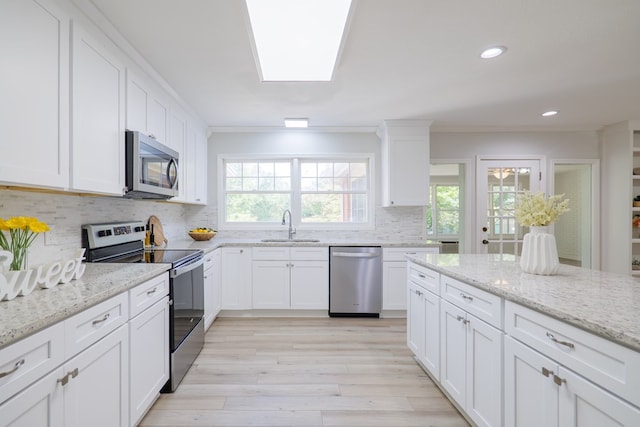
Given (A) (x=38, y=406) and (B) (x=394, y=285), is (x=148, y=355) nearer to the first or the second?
(A) (x=38, y=406)

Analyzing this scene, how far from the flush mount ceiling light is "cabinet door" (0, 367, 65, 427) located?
1.97 m

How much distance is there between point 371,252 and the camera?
3.42 m

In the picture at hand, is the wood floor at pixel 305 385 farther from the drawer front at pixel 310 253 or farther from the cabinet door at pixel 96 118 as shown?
the cabinet door at pixel 96 118

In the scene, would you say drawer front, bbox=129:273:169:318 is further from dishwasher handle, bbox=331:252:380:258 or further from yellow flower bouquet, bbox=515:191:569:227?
yellow flower bouquet, bbox=515:191:569:227

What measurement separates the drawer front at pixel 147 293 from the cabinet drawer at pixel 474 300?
5.99 ft

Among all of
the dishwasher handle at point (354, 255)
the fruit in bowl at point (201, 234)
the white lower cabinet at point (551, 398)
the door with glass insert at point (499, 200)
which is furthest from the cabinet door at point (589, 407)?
the fruit in bowl at point (201, 234)

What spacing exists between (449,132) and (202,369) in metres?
4.08

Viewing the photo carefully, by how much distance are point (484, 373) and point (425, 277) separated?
29.7 inches

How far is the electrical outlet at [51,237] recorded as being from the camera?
1.70m

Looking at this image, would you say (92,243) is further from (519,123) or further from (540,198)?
(519,123)

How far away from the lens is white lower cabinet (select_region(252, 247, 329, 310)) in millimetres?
3447

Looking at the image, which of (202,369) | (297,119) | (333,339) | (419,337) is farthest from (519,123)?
(202,369)

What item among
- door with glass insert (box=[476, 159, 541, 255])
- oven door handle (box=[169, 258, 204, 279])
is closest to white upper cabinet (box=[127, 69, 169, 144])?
oven door handle (box=[169, 258, 204, 279])

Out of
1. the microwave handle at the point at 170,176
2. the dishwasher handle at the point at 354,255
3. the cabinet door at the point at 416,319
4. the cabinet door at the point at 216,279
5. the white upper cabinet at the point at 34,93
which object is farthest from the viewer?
the dishwasher handle at the point at 354,255
